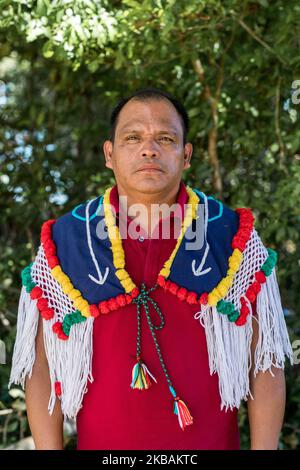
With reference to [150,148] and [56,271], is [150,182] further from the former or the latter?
[56,271]

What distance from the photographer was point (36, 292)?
2.63 meters

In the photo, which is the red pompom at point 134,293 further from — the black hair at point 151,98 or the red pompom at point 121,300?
the black hair at point 151,98

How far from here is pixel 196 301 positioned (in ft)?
8.53

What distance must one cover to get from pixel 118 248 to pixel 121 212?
0.14 meters

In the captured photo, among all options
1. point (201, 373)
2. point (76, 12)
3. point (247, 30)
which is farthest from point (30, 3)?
point (201, 373)

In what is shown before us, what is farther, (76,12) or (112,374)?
(76,12)

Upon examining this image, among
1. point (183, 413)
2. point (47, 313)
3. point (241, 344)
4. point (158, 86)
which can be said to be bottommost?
point (183, 413)

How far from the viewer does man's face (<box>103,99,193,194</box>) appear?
2.59 meters

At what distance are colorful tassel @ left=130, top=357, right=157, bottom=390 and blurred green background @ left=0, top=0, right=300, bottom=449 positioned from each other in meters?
1.29

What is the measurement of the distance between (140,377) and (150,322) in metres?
0.17

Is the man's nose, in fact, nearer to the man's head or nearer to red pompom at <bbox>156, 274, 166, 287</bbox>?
the man's head

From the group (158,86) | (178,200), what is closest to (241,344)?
(178,200)

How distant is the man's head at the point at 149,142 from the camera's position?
2.59 metres

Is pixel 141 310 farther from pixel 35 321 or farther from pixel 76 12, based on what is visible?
pixel 76 12
